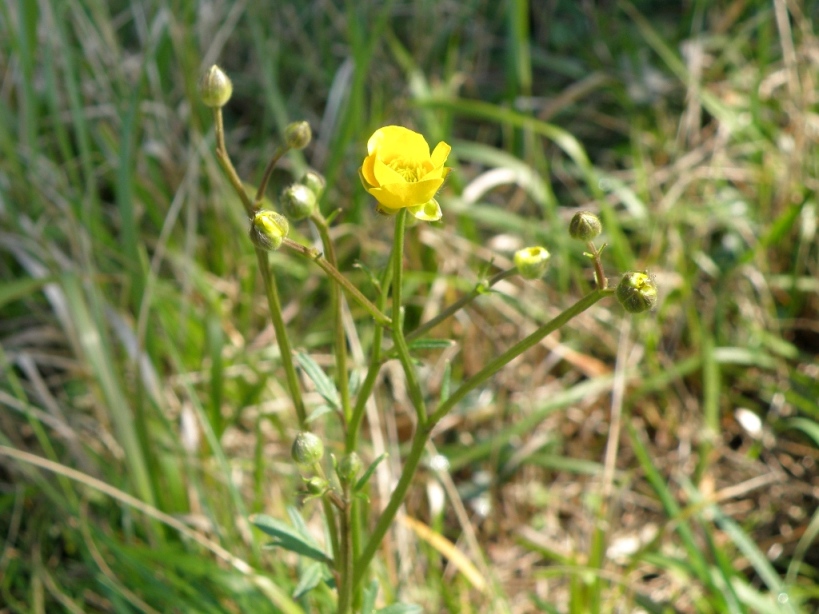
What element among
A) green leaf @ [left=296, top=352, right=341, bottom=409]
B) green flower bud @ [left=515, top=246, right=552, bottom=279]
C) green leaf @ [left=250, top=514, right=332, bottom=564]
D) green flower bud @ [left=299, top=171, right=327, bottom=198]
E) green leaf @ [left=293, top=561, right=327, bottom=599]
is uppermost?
green flower bud @ [left=299, top=171, right=327, bottom=198]

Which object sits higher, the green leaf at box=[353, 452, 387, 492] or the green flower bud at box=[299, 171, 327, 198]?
the green flower bud at box=[299, 171, 327, 198]

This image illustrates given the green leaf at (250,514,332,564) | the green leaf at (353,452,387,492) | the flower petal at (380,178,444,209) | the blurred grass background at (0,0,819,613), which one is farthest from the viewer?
the blurred grass background at (0,0,819,613)

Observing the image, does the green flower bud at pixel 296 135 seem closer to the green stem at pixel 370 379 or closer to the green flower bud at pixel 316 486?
the green stem at pixel 370 379

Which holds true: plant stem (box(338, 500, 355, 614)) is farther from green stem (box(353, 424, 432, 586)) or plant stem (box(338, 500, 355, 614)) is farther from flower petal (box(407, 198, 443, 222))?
flower petal (box(407, 198, 443, 222))

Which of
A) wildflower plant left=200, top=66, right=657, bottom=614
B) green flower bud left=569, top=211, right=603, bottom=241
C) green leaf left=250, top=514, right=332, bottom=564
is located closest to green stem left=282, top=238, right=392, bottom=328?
wildflower plant left=200, top=66, right=657, bottom=614

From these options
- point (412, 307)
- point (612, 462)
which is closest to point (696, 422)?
point (612, 462)

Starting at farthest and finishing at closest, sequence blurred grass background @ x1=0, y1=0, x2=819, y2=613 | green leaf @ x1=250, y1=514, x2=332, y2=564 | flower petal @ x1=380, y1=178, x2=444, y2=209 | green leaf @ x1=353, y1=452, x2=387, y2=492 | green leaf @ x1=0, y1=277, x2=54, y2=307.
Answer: green leaf @ x1=0, y1=277, x2=54, y2=307 → blurred grass background @ x1=0, y1=0, x2=819, y2=613 → green leaf @ x1=250, y1=514, x2=332, y2=564 → green leaf @ x1=353, y1=452, x2=387, y2=492 → flower petal @ x1=380, y1=178, x2=444, y2=209

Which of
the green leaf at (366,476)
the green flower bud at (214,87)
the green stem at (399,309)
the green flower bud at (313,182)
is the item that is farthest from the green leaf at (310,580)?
the green flower bud at (214,87)
